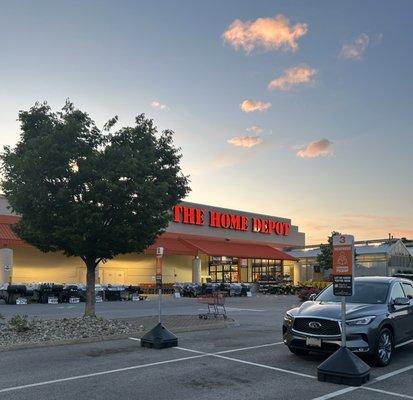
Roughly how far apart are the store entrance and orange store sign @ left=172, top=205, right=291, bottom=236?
330 centimetres

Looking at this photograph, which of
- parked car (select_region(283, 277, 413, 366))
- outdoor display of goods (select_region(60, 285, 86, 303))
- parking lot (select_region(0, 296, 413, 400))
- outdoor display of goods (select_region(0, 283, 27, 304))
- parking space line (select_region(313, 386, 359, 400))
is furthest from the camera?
outdoor display of goods (select_region(60, 285, 86, 303))

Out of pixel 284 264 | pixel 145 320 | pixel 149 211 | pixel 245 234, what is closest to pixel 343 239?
pixel 149 211

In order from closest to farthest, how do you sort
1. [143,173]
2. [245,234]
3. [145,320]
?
[143,173]
[145,320]
[245,234]

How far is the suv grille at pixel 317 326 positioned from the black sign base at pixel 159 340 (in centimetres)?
314

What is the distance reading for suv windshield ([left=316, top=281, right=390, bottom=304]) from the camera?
10.3m

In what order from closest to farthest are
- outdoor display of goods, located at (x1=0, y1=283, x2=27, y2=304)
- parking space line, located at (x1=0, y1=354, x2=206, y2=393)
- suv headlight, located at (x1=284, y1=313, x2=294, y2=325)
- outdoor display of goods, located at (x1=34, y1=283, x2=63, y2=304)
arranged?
parking space line, located at (x1=0, y1=354, x2=206, y2=393), suv headlight, located at (x1=284, y1=313, x2=294, y2=325), outdoor display of goods, located at (x1=0, y1=283, x2=27, y2=304), outdoor display of goods, located at (x1=34, y1=283, x2=63, y2=304)

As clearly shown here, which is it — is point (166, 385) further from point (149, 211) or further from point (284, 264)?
point (284, 264)

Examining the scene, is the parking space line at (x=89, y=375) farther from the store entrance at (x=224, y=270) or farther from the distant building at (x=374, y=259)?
the store entrance at (x=224, y=270)

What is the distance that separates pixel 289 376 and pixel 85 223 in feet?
24.2

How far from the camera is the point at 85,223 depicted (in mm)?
13906

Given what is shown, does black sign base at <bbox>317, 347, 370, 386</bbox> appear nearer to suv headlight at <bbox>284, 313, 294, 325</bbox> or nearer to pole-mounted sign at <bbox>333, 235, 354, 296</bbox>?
pole-mounted sign at <bbox>333, 235, 354, 296</bbox>

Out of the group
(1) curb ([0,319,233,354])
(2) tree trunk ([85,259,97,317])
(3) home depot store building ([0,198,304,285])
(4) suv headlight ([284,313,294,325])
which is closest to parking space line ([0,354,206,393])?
(4) suv headlight ([284,313,294,325])

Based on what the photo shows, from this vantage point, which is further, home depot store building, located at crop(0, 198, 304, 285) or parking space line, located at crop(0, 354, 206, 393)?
home depot store building, located at crop(0, 198, 304, 285)

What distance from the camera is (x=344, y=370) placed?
7961 mm
